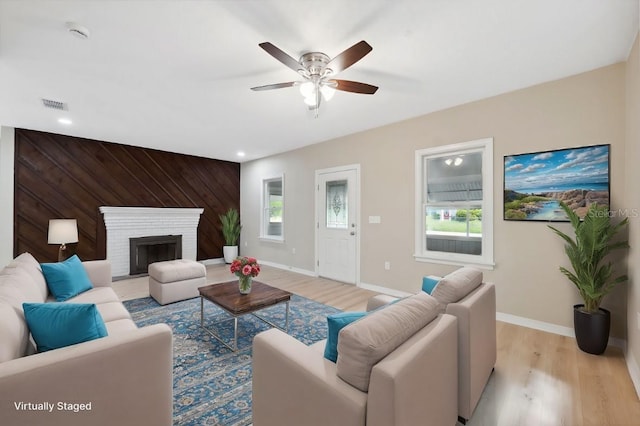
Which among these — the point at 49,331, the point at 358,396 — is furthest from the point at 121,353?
the point at 358,396

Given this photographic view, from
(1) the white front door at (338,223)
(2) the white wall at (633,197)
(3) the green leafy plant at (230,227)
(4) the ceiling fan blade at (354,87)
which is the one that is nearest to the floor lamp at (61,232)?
(3) the green leafy plant at (230,227)

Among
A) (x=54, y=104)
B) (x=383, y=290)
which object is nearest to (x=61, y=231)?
(x=54, y=104)

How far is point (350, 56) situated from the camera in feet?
6.58

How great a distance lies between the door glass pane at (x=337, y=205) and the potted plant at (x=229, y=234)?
2810 mm

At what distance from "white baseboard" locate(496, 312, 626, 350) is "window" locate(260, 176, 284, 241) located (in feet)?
14.5

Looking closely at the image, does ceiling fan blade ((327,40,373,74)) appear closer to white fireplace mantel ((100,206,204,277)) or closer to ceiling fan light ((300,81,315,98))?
ceiling fan light ((300,81,315,98))

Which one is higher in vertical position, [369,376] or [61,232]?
[61,232]

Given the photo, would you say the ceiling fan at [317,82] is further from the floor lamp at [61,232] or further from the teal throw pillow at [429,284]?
the floor lamp at [61,232]

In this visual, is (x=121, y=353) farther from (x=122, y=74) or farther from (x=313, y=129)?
(x=313, y=129)

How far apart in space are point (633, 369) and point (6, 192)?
784cm

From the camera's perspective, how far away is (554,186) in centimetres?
290

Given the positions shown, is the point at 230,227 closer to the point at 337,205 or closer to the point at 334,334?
the point at 337,205

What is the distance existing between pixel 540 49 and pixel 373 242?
3012 millimetres

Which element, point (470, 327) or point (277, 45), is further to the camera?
point (277, 45)
